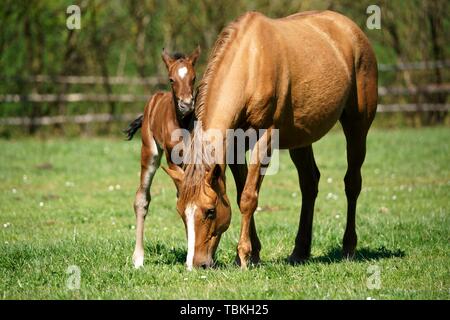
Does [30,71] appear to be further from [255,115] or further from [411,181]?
[255,115]

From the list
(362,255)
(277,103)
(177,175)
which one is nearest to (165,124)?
(177,175)

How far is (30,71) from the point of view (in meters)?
20.7

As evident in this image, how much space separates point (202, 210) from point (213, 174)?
0.96ft

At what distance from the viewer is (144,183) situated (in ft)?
23.4

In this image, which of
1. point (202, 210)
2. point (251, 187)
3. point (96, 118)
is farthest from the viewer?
point (96, 118)

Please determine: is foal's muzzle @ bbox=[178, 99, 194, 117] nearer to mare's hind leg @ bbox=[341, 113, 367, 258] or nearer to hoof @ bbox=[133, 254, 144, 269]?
hoof @ bbox=[133, 254, 144, 269]

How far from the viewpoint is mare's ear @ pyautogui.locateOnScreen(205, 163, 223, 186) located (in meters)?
6.26

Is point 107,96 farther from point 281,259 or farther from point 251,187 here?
point 251,187

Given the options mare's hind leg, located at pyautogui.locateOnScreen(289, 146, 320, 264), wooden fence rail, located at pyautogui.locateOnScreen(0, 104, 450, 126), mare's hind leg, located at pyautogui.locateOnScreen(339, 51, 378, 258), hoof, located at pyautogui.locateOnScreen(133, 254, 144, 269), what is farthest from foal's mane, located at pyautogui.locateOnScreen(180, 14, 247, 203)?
wooden fence rail, located at pyautogui.locateOnScreen(0, 104, 450, 126)

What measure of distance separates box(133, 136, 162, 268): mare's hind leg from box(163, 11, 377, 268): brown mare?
706 mm

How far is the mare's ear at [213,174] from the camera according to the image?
20.5ft

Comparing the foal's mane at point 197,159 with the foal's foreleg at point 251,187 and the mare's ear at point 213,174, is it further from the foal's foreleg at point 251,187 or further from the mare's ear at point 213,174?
the foal's foreleg at point 251,187

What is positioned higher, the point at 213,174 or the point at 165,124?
the point at 165,124
